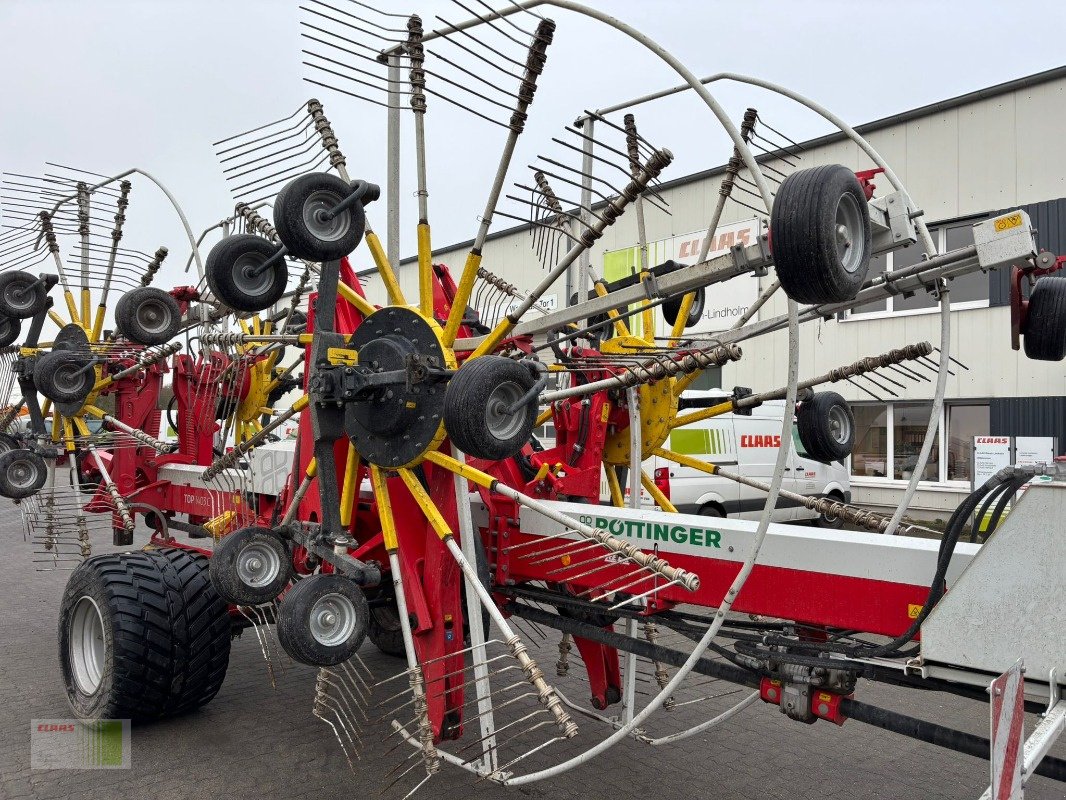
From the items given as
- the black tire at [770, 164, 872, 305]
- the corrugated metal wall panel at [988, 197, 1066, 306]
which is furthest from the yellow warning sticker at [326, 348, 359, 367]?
the corrugated metal wall panel at [988, 197, 1066, 306]

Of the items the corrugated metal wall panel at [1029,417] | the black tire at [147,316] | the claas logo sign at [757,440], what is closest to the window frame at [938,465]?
the corrugated metal wall panel at [1029,417]

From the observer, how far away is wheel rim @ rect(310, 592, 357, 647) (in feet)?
11.5

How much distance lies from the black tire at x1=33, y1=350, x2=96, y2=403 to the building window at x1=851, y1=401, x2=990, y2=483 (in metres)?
10.7

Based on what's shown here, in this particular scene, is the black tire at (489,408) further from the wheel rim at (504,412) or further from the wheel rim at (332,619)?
the wheel rim at (332,619)

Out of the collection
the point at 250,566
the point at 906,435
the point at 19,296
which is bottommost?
the point at 250,566

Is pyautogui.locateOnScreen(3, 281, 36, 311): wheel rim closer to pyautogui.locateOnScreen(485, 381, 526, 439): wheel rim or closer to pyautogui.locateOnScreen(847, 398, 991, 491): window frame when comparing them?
pyautogui.locateOnScreen(485, 381, 526, 439): wheel rim

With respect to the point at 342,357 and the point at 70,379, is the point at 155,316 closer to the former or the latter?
the point at 70,379

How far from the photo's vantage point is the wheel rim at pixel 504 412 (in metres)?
3.25

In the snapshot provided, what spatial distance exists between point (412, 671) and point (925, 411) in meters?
13.0

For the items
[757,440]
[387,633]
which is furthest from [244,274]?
A: [757,440]

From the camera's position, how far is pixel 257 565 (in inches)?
162

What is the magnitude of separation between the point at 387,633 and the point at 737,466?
6.86 m

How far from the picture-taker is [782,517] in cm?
1315

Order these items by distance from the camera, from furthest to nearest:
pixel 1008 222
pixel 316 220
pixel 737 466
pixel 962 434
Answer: pixel 962 434
pixel 737 466
pixel 316 220
pixel 1008 222
